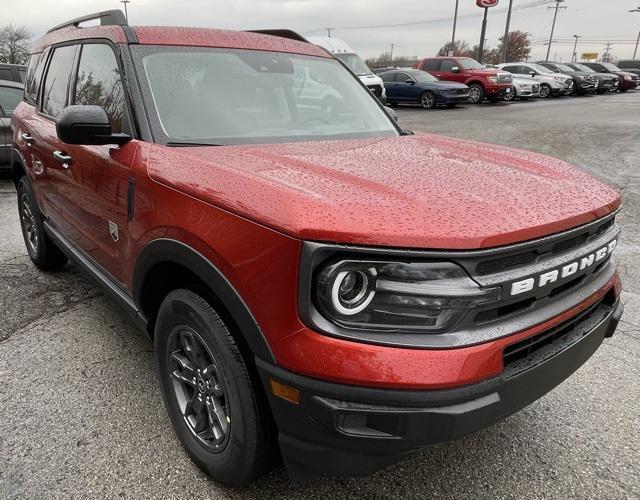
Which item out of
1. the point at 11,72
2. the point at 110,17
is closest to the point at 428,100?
the point at 11,72

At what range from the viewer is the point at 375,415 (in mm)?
1512

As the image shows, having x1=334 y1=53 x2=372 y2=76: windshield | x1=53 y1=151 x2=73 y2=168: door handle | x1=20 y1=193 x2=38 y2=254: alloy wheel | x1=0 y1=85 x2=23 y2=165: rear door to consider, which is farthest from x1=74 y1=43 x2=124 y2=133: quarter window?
x1=334 y1=53 x2=372 y2=76: windshield

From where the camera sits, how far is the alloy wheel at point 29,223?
4352 millimetres

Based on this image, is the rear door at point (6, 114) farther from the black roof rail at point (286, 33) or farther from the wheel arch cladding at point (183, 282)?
the wheel arch cladding at point (183, 282)

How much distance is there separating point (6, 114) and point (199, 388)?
22.9 feet

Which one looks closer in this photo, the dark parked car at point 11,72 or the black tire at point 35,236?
the black tire at point 35,236

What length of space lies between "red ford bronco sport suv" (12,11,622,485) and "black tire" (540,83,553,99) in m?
25.7

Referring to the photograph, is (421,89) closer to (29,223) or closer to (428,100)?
(428,100)

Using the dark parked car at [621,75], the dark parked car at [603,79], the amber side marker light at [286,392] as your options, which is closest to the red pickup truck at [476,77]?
the dark parked car at [603,79]

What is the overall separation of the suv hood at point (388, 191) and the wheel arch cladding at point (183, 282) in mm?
234

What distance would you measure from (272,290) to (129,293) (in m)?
1.28

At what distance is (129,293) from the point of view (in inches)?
102

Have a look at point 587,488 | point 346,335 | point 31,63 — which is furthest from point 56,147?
point 587,488

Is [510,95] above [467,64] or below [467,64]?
below
